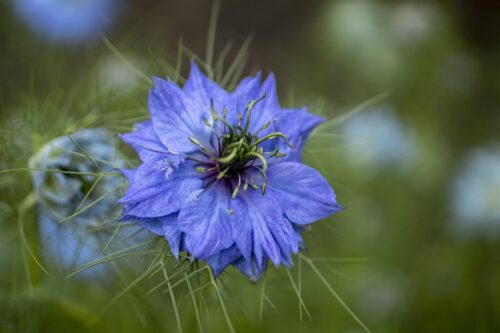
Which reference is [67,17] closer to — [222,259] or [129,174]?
[129,174]

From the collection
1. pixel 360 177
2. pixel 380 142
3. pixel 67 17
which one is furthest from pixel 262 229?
pixel 67 17

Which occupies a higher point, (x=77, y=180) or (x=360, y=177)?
(x=77, y=180)

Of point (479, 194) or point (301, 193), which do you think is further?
point (479, 194)

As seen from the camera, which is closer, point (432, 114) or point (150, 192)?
point (150, 192)

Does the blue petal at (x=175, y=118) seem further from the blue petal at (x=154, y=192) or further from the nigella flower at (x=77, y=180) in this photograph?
the nigella flower at (x=77, y=180)

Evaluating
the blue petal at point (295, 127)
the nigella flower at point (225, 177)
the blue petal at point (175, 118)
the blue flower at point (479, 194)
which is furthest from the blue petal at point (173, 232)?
the blue flower at point (479, 194)

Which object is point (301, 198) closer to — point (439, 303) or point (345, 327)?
point (345, 327)

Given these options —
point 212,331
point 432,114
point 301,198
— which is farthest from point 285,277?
point 432,114

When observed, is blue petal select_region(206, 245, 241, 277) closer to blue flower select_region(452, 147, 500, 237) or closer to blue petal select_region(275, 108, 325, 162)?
blue petal select_region(275, 108, 325, 162)
